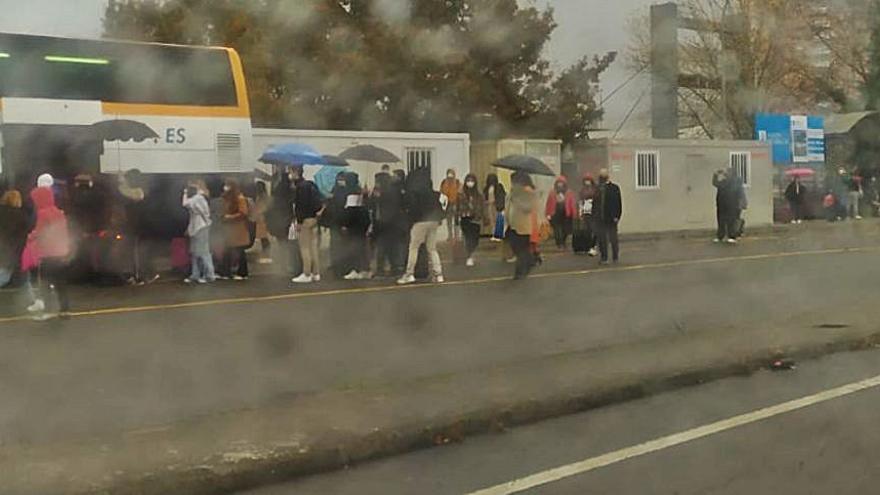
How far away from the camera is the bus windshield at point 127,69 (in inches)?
78.5

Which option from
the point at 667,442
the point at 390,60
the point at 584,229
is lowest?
the point at 667,442

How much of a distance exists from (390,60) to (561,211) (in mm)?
8038

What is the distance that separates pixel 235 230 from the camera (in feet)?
27.1

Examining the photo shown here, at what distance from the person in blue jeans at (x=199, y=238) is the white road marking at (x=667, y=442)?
3.45 m

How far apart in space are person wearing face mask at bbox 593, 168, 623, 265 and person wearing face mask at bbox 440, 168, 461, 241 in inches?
48.1

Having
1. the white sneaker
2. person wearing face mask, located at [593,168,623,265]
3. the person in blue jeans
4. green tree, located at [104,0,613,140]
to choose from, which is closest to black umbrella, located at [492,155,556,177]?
green tree, located at [104,0,613,140]

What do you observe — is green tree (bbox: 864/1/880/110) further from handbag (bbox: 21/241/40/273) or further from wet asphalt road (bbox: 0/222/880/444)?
handbag (bbox: 21/241/40/273)

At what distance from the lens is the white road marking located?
10.2 ft

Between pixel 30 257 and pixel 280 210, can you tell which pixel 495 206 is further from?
pixel 30 257

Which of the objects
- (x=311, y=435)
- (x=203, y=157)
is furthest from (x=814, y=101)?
(x=203, y=157)

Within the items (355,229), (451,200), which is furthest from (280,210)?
(451,200)

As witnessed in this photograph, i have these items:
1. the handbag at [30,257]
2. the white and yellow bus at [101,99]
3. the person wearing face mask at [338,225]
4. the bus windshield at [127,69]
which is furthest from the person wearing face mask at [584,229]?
the bus windshield at [127,69]

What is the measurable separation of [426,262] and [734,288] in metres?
2.04

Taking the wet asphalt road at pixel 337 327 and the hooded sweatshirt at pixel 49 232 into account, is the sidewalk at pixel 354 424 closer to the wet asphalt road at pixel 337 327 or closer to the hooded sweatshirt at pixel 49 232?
the wet asphalt road at pixel 337 327
